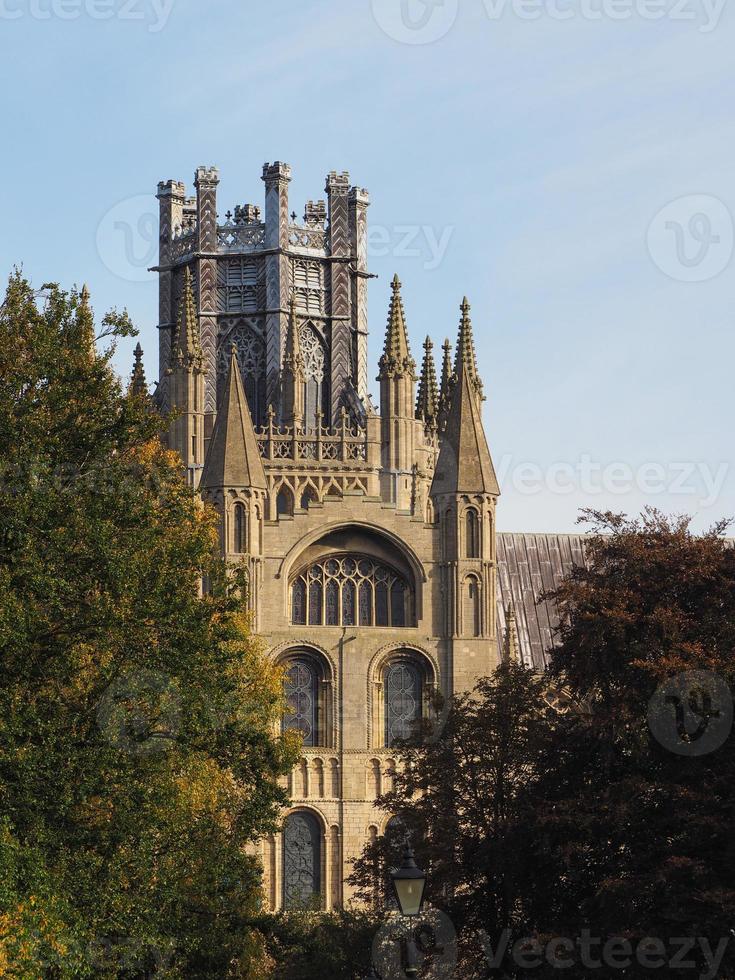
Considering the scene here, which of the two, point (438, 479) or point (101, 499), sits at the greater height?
point (438, 479)

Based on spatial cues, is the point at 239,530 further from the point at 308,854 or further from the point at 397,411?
the point at 397,411

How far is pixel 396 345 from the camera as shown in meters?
68.4

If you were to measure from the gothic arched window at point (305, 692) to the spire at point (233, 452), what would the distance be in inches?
203

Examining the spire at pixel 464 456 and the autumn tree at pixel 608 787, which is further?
the spire at pixel 464 456

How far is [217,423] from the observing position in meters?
57.3

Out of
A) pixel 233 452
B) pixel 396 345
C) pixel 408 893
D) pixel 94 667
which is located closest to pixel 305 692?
pixel 233 452

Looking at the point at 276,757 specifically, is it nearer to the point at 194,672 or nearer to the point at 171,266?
the point at 194,672

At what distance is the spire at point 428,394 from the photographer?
76.4m

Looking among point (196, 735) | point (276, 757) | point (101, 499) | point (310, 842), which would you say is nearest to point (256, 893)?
point (276, 757)

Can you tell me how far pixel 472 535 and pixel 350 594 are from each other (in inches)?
149

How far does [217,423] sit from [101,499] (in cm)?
2809

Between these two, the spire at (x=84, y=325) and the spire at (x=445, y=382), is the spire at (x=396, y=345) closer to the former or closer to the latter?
the spire at (x=445, y=382)

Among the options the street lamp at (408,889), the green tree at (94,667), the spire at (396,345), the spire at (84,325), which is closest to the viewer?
the street lamp at (408,889)

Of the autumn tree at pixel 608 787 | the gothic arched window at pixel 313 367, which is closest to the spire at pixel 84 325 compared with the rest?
the autumn tree at pixel 608 787
